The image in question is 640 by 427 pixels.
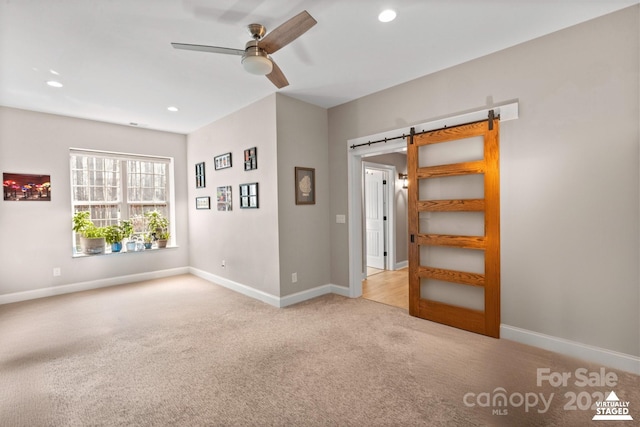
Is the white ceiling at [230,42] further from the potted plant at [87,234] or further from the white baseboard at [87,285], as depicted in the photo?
the white baseboard at [87,285]

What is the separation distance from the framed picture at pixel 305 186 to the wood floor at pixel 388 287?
167 centimetres

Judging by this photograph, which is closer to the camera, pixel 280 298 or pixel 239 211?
pixel 280 298

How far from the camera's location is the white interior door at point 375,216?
6199 mm

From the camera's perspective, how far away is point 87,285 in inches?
196

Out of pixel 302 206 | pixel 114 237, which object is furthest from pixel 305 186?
pixel 114 237

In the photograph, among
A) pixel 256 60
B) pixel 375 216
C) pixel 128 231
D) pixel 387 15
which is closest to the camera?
pixel 256 60

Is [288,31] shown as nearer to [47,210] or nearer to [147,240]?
[47,210]

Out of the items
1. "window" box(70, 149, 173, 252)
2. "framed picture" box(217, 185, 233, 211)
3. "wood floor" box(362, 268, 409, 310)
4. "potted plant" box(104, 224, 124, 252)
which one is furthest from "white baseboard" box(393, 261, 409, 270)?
"potted plant" box(104, 224, 124, 252)

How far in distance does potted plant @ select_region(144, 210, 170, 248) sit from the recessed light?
527 centimetres

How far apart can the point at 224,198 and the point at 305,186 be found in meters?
1.56

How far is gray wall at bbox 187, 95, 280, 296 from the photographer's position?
408 centimetres

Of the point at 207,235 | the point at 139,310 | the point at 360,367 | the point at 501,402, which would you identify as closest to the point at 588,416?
the point at 501,402

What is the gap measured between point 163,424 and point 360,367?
146cm
